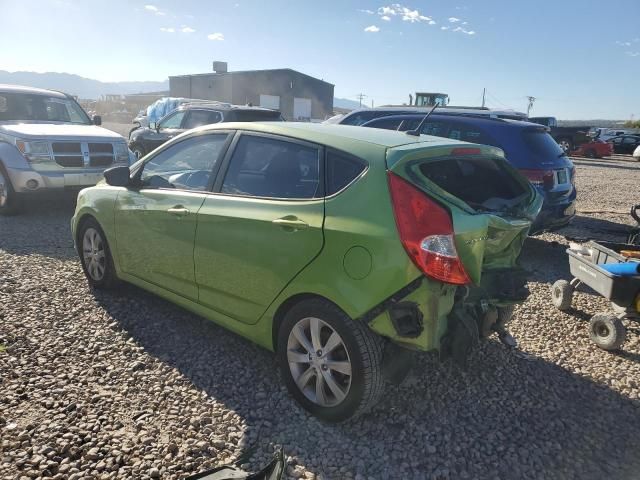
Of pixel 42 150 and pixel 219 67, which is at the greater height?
pixel 219 67

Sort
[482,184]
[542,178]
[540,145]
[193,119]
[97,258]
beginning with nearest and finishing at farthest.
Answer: [482,184] < [97,258] < [542,178] < [540,145] < [193,119]

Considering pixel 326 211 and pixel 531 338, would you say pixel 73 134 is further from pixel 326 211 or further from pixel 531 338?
pixel 531 338

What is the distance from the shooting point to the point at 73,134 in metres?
7.49

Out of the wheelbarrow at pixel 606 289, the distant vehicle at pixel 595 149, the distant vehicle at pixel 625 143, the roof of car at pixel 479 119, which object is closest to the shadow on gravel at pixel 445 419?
the wheelbarrow at pixel 606 289

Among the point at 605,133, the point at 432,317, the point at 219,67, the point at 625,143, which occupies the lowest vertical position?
the point at 432,317

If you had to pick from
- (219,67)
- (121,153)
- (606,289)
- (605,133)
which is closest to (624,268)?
(606,289)

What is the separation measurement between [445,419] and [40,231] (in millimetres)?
6174

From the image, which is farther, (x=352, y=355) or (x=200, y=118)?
(x=200, y=118)

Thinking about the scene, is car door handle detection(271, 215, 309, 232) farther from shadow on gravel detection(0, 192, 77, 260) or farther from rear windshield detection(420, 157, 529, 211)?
shadow on gravel detection(0, 192, 77, 260)

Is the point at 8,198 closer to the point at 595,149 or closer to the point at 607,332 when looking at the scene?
the point at 607,332

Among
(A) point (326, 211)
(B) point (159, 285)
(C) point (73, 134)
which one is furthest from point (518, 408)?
(C) point (73, 134)

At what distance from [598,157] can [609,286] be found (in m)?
27.0

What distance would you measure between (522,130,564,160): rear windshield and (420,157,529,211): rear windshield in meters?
3.31

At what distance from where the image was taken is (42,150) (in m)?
7.11
